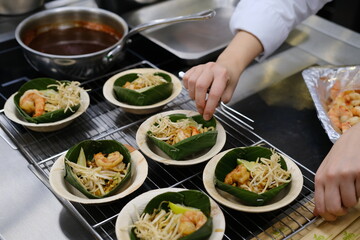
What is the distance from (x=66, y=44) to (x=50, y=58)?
0.26 metres

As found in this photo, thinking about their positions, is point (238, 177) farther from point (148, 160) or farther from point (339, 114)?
point (339, 114)

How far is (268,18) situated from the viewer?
199cm

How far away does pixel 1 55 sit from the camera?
2.29 meters

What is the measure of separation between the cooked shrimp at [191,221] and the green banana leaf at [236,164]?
15 centimetres

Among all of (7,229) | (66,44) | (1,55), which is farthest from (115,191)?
(1,55)

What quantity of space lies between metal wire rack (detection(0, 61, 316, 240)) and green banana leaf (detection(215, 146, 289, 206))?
3.1 inches

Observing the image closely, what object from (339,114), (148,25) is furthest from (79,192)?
(339,114)

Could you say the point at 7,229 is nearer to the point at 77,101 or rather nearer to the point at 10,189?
the point at 10,189

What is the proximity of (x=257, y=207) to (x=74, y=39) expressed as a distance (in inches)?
50.8

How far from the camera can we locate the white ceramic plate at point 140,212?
1.33 m

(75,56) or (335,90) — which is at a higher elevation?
(75,56)

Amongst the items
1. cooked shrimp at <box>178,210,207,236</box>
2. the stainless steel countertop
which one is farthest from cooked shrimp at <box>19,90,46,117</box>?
cooked shrimp at <box>178,210,207,236</box>

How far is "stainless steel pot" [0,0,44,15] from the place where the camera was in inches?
92.2

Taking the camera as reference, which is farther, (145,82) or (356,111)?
(145,82)
